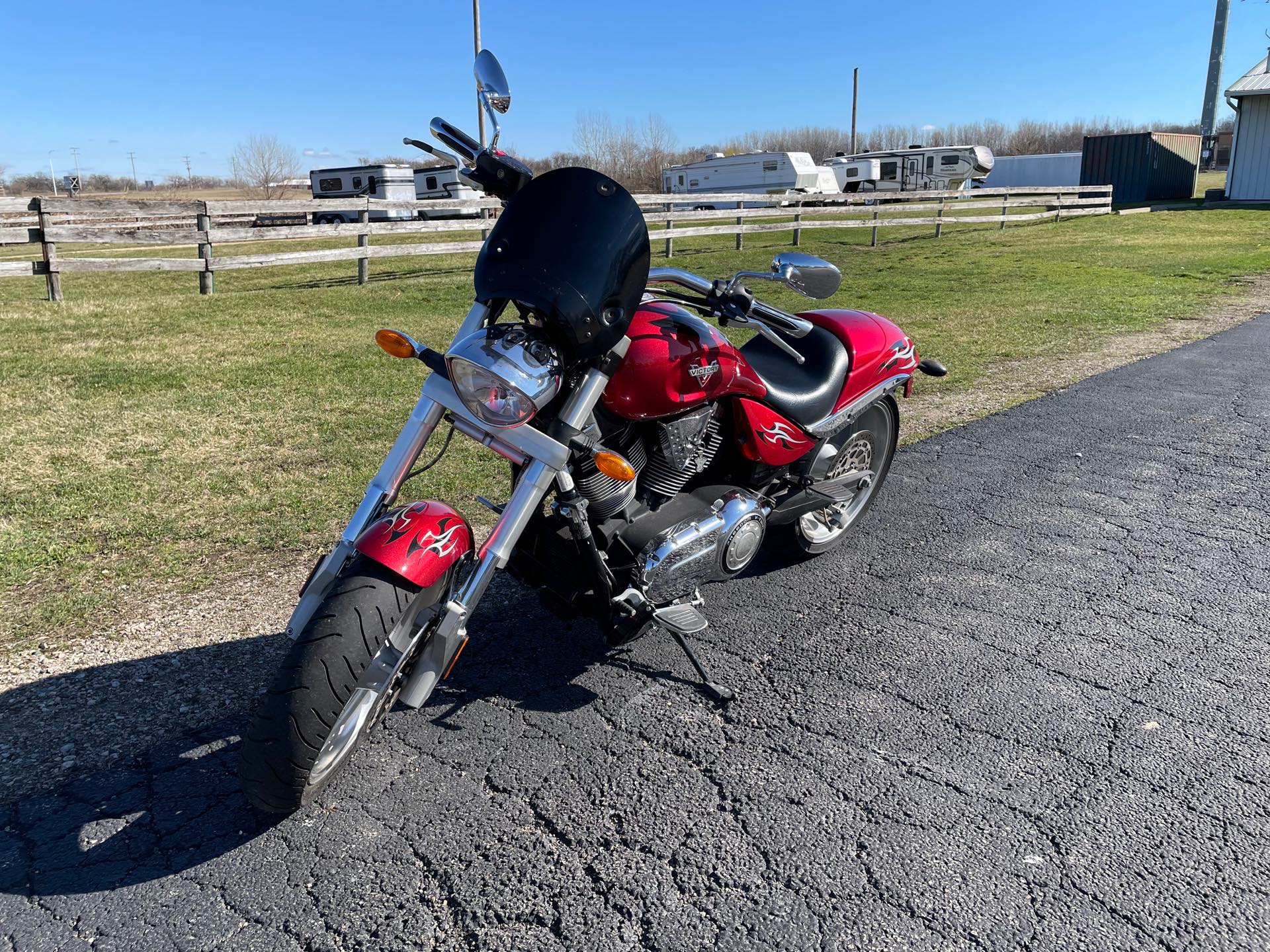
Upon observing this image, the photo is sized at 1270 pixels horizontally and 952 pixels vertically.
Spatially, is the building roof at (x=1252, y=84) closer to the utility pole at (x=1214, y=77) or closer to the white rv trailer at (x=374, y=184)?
the utility pole at (x=1214, y=77)

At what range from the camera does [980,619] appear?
12.1 feet

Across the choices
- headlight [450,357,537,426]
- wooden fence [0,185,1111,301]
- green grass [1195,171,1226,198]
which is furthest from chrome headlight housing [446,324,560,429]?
green grass [1195,171,1226,198]

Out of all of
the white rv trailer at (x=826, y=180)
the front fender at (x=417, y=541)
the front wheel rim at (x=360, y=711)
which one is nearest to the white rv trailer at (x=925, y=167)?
the white rv trailer at (x=826, y=180)

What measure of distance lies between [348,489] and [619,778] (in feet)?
9.36

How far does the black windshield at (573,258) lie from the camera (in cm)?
258

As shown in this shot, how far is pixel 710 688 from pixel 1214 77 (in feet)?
196

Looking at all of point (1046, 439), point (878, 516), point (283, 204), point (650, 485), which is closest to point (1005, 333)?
point (1046, 439)

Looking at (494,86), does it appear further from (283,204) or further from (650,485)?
(283,204)

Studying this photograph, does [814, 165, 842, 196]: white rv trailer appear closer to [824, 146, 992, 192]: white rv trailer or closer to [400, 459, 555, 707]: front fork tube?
[824, 146, 992, 192]: white rv trailer

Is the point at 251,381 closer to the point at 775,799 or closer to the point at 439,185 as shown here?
the point at 775,799

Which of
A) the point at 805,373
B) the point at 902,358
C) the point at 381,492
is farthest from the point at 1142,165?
the point at 381,492

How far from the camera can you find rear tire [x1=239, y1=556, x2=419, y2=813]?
7.57 ft

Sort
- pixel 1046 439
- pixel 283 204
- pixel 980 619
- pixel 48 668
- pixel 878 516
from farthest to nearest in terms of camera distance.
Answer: pixel 283 204, pixel 1046 439, pixel 878 516, pixel 980 619, pixel 48 668

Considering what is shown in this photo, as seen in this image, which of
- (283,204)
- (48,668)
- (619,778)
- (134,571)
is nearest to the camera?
(619,778)
